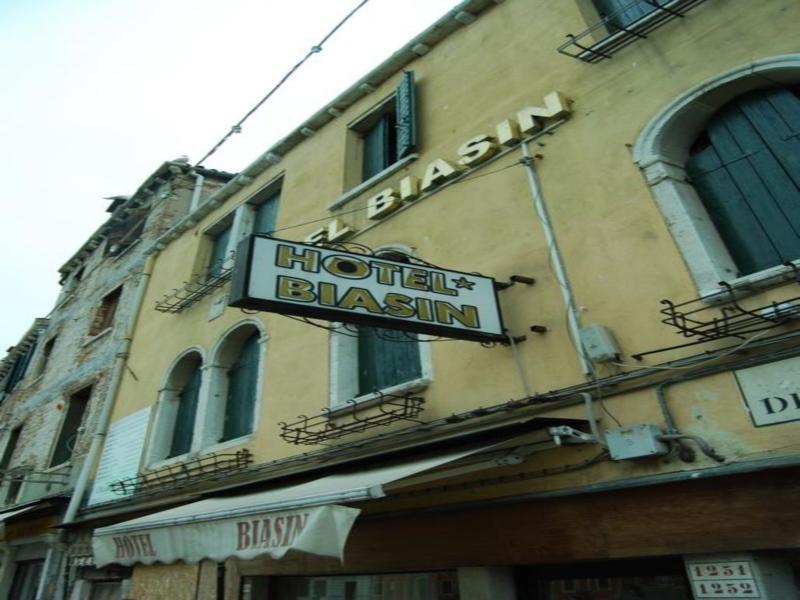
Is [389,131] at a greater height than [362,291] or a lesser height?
greater

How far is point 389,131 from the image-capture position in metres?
8.87

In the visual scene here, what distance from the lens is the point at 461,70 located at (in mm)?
A: 7500

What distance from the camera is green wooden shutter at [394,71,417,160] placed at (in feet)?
24.1

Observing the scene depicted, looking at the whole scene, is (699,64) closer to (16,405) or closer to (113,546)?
(113,546)

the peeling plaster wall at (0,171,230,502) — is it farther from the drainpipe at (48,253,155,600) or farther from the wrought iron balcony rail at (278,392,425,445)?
the wrought iron balcony rail at (278,392,425,445)

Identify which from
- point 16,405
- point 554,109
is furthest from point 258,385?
point 16,405

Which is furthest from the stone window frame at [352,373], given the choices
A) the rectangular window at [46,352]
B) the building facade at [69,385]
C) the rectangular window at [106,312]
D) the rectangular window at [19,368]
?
the rectangular window at [19,368]

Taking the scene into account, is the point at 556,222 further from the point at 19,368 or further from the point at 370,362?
the point at 19,368

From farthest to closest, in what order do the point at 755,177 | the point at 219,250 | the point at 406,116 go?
the point at 219,250 → the point at 406,116 → the point at 755,177

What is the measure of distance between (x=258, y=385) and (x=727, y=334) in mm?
5952

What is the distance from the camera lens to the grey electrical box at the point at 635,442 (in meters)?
3.54

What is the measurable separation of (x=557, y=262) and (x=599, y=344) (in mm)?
1050

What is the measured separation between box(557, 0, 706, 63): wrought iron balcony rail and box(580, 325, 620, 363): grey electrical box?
2940 mm

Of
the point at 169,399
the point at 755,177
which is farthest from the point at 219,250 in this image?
the point at 755,177
